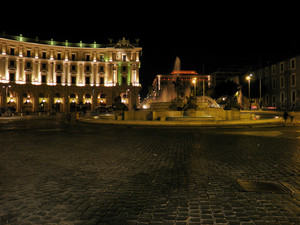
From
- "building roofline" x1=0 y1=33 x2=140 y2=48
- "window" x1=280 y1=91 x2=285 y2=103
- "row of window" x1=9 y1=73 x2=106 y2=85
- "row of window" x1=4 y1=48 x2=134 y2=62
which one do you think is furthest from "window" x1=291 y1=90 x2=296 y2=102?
"row of window" x1=9 y1=73 x2=106 y2=85

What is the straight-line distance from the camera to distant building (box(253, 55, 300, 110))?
51531 mm

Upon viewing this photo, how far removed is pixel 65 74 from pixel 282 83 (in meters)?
62.2

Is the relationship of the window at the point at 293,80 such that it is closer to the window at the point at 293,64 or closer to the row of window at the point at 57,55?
the window at the point at 293,64

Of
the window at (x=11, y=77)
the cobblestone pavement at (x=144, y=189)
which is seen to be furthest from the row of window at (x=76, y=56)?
the cobblestone pavement at (x=144, y=189)

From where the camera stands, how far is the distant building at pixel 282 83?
5153 centimetres

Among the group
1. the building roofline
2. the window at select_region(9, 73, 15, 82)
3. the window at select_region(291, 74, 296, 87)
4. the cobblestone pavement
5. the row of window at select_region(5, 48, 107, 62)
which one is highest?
the building roofline

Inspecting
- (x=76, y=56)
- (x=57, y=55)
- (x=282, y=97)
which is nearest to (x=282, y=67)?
(x=282, y=97)

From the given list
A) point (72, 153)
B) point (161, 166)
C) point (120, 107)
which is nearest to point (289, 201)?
point (161, 166)

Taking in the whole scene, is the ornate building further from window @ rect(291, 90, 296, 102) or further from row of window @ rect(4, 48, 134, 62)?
window @ rect(291, 90, 296, 102)

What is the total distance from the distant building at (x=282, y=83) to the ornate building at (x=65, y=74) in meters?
38.1

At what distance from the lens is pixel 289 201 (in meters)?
3.79

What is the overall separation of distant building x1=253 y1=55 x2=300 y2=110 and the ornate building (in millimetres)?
38124

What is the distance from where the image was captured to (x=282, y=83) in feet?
185

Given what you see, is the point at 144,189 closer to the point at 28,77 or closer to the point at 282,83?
the point at 282,83
